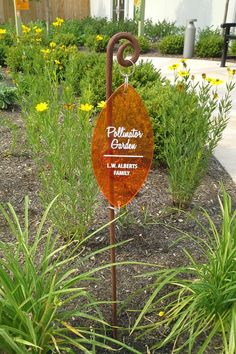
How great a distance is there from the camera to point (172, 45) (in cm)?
1027

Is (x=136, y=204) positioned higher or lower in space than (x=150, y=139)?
lower

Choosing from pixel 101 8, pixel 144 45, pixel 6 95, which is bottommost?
pixel 6 95

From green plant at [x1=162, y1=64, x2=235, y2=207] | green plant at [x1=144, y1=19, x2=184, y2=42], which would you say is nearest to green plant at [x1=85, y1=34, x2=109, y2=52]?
green plant at [x1=144, y1=19, x2=184, y2=42]

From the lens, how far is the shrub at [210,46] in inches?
381

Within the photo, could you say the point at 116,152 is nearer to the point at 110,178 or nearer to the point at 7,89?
the point at 110,178

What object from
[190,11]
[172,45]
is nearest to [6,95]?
[172,45]

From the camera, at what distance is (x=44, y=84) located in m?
3.32

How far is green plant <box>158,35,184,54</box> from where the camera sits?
10197 millimetres

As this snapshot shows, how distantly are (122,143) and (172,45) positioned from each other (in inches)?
366

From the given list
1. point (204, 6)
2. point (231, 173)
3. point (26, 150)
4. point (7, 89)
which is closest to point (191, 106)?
point (231, 173)

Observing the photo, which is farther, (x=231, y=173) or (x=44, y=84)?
(x=231, y=173)

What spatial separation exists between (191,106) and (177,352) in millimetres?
1703

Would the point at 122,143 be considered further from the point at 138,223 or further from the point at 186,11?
the point at 186,11

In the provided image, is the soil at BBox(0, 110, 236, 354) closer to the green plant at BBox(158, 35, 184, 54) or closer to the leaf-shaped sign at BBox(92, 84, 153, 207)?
the leaf-shaped sign at BBox(92, 84, 153, 207)
